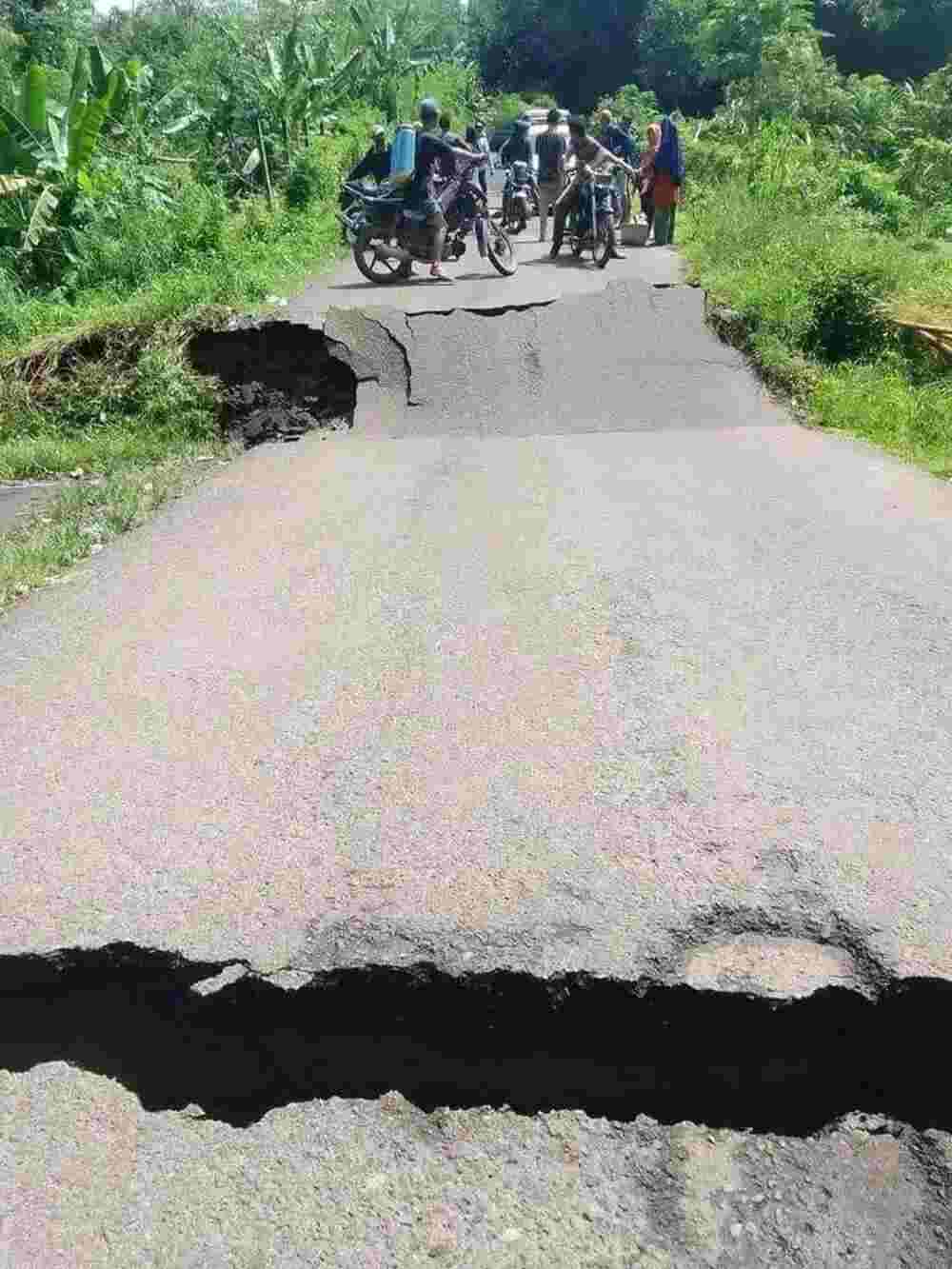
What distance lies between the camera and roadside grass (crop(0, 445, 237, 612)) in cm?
687

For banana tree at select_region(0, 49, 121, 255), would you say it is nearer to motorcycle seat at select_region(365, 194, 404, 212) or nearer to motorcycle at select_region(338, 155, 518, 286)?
motorcycle at select_region(338, 155, 518, 286)

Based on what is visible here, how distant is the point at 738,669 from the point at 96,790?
239cm

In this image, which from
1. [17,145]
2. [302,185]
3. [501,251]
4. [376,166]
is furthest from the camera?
[302,185]

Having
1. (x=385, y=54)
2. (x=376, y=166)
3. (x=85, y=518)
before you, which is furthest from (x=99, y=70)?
(x=385, y=54)

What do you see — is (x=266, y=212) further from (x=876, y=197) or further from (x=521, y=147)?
(x=876, y=197)

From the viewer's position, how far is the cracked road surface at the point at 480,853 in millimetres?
2480

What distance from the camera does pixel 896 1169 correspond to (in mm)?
2537

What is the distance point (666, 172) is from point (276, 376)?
6.87 metres

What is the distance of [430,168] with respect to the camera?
483 inches

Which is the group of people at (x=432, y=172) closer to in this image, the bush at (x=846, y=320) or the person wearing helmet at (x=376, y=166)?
the person wearing helmet at (x=376, y=166)

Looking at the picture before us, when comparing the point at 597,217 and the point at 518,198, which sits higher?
the point at 597,217

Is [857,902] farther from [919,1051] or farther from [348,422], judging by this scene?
[348,422]

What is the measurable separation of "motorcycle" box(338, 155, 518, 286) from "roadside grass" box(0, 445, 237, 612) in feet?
13.6

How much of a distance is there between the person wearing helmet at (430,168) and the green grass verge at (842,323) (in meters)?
2.74
